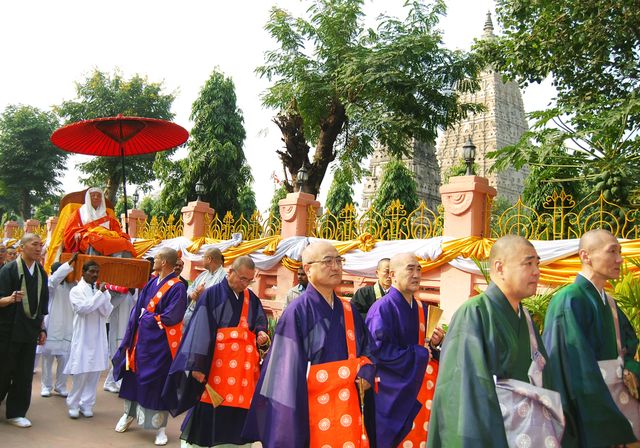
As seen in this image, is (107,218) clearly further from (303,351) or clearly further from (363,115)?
(363,115)

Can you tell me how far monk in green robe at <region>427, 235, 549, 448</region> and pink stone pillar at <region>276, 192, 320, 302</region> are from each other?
7723 mm

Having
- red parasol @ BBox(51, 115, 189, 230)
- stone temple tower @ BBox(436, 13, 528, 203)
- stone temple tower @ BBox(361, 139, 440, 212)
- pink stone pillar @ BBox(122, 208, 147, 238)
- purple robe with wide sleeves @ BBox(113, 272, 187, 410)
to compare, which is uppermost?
stone temple tower @ BBox(436, 13, 528, 203)

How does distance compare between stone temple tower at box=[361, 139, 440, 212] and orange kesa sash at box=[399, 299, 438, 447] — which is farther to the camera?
stone temple tower at box=[361, 139, 440, 212]

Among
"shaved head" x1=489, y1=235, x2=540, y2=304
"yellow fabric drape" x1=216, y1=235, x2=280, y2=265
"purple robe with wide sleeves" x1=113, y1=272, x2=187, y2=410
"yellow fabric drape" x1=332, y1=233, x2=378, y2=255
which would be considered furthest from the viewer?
"yellow fabric drape" x1=216, y1=235, x2=280, y2=265

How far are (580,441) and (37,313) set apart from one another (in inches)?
199

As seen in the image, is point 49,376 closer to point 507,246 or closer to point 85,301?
point 85,301

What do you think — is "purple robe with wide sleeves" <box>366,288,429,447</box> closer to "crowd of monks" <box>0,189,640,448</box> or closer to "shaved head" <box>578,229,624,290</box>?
"crowd of monks" <box>0,189,640,448</box>

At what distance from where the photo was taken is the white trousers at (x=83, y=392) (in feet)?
20.1

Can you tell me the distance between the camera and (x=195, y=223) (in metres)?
13.2

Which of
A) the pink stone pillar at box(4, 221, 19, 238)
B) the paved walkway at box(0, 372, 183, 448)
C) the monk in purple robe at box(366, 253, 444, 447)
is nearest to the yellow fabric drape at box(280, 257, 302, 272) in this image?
the paved walkway at box(0, 372, 183, 448)

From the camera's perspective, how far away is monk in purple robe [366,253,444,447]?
13.8 feet

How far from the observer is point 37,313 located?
5836 millimetres

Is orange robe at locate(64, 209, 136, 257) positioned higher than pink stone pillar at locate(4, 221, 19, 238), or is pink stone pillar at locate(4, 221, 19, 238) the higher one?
pink stone pillar at locate(4, 221, 19, 238)

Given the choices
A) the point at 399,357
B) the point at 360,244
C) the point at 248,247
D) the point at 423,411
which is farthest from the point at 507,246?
the point at 248,247
